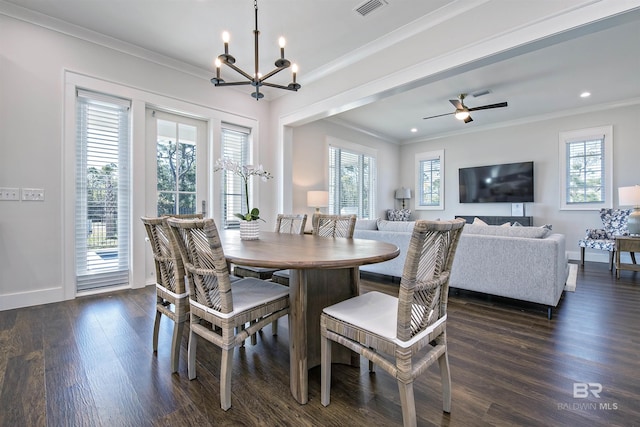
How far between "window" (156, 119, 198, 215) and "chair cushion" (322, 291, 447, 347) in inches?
122

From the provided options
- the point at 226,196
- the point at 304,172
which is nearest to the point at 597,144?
the point at 304,172

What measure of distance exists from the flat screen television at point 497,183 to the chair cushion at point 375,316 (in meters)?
5.79

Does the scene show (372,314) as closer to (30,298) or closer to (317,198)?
(30,298)

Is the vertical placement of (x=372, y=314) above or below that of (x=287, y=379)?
above

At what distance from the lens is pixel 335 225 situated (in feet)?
8.55

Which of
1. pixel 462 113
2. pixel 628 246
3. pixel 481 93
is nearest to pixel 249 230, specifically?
pixel 462 113

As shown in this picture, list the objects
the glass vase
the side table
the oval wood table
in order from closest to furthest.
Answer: the oval wood table → the glass vase → the side table

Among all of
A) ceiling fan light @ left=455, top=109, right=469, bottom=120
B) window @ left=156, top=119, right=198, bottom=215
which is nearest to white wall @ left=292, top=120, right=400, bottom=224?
window @ left=156, top=119, right=198, bottom=215

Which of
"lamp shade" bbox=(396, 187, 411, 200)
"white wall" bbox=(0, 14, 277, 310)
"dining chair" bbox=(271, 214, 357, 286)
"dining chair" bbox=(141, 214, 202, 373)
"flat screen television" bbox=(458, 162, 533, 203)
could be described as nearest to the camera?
"dining chair" bbox=(141, 214, 202, 373)

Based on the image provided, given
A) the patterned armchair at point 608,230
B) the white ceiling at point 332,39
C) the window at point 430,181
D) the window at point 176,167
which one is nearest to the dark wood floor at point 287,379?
the window at point 176,167

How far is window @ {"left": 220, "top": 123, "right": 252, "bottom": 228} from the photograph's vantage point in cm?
424

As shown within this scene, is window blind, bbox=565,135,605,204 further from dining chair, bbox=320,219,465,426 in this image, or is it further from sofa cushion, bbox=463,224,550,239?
dining chair, bbox=320,219,465,426

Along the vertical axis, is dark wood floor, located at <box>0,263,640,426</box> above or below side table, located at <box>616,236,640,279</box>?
below

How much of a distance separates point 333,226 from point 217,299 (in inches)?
53.5
